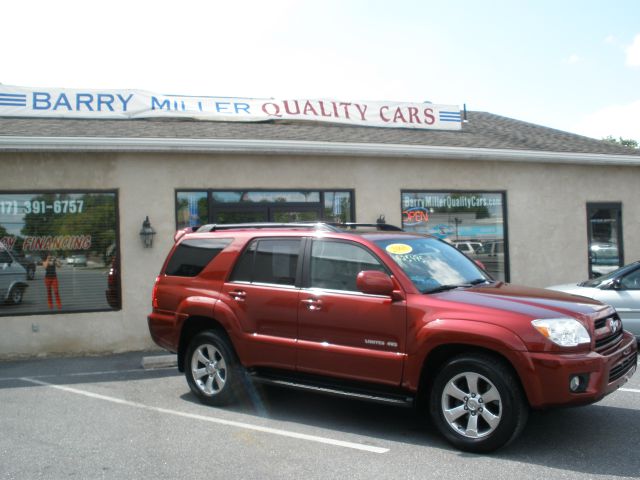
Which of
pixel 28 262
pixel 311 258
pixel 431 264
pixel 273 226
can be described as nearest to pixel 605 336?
pixel 431 264

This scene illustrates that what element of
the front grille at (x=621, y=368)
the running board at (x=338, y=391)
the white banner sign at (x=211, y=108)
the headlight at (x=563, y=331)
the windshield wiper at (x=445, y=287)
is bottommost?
the running board at (x=338, y=391)

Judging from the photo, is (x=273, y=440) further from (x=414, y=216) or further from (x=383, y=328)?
(x=414, y=216)

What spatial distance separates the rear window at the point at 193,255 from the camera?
7.22 meters

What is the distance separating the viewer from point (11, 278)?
10273 mm

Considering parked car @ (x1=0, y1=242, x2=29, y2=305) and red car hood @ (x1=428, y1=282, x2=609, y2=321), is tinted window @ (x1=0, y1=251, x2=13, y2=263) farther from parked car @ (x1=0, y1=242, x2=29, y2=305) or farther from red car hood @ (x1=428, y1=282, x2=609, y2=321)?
red car hood @ (x1=428, y1=282, x2=609, y2=321)

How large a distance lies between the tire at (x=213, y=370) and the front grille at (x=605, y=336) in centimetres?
340

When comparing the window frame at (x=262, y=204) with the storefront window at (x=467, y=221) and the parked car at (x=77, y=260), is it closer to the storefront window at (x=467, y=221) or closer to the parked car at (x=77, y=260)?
the storefront window at (x=467, y=221)

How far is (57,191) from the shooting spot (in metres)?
10.5

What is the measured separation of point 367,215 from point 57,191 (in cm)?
525

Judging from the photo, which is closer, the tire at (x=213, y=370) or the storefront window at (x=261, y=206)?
the tire at (x=213, y=370)

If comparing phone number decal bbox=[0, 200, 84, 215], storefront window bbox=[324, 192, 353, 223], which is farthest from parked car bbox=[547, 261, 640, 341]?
phone number decal bbox=[0, 200, 84, 215]

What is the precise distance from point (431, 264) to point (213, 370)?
258cm

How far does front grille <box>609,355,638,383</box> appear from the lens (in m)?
5.21

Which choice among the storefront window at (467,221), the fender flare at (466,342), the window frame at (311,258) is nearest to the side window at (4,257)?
the window frame at (311,258)
